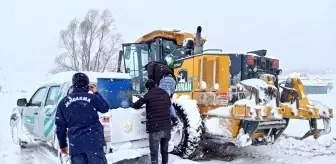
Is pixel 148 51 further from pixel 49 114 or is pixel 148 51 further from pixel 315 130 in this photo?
pixel 315 130

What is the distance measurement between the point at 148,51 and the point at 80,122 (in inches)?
236

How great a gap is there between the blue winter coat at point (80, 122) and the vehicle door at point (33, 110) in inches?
138

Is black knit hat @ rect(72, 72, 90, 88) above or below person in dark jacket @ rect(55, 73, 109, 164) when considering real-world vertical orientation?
above

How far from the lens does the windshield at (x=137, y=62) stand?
9.55 metres

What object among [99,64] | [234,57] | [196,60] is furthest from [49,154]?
[99,64]

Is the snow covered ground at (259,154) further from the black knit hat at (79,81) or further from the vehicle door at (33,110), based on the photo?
the black knit hat at (79,81)

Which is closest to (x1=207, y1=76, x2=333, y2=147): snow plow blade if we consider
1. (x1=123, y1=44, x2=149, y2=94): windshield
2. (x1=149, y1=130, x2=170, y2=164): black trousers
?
(x1=149, y1=130, x2=170, y2=164): black trousers

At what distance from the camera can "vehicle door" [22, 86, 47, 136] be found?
714 cm

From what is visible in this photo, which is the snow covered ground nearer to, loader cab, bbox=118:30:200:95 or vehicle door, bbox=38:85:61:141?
vehicle door, bbox=38:85:61:141

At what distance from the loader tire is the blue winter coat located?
300 centimetres

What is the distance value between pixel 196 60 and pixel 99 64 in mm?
34556

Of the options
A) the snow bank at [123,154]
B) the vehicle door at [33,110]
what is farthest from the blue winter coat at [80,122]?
the vehicle door at [33,110]

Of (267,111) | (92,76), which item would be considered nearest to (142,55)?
(92,76)

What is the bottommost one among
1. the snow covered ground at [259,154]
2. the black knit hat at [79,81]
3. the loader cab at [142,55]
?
the snow covered ground at [259,154]
